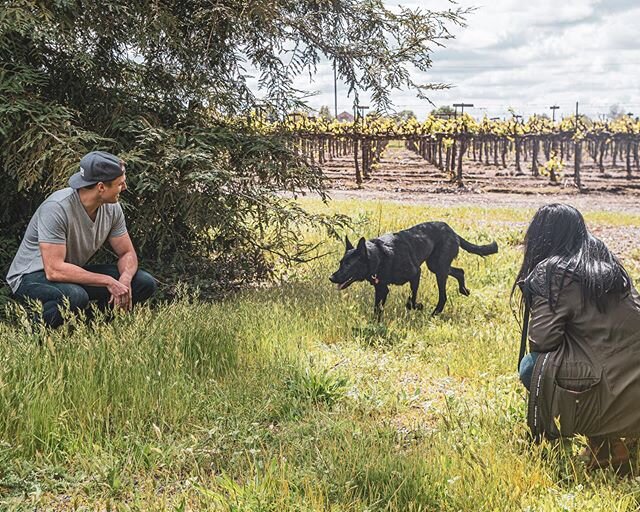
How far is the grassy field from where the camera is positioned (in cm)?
326

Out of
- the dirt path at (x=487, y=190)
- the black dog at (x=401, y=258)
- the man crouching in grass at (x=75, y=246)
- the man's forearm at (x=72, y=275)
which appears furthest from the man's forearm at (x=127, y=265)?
the dirt path at (x=487, y=190)

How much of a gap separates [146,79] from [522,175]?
35.9 meters

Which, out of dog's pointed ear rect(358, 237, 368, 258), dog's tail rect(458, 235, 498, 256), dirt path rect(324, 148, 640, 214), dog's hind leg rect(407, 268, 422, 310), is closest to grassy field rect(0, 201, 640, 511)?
dog's pointed ear rect(358, 237, 368, 258)

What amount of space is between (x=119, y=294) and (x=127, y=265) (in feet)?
1.31

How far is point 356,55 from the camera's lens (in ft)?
28.0

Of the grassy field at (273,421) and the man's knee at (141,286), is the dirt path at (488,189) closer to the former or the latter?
the grassy field at (273,421)

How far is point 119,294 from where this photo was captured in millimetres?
5387

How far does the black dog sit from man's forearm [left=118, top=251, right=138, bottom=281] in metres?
1.82

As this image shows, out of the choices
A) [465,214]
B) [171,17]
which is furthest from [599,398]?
[465,214]

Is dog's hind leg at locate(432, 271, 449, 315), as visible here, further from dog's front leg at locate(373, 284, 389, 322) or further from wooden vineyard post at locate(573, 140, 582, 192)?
wooden vineyard post at locate(573, 140, 582, 192)

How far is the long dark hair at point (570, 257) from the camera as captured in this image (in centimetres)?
345

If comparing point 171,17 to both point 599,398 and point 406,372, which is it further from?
point 599,398

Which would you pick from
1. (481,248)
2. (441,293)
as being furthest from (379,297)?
(481,248)

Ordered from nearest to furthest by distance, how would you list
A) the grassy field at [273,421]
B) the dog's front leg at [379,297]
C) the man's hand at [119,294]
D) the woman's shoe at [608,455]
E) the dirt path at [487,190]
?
the grassy field at [273,421] < the woman's shoe at [608,455] < the man's hand at [119,294] < the dog's front leg at [379,297] < the dirt path at [487,190]
